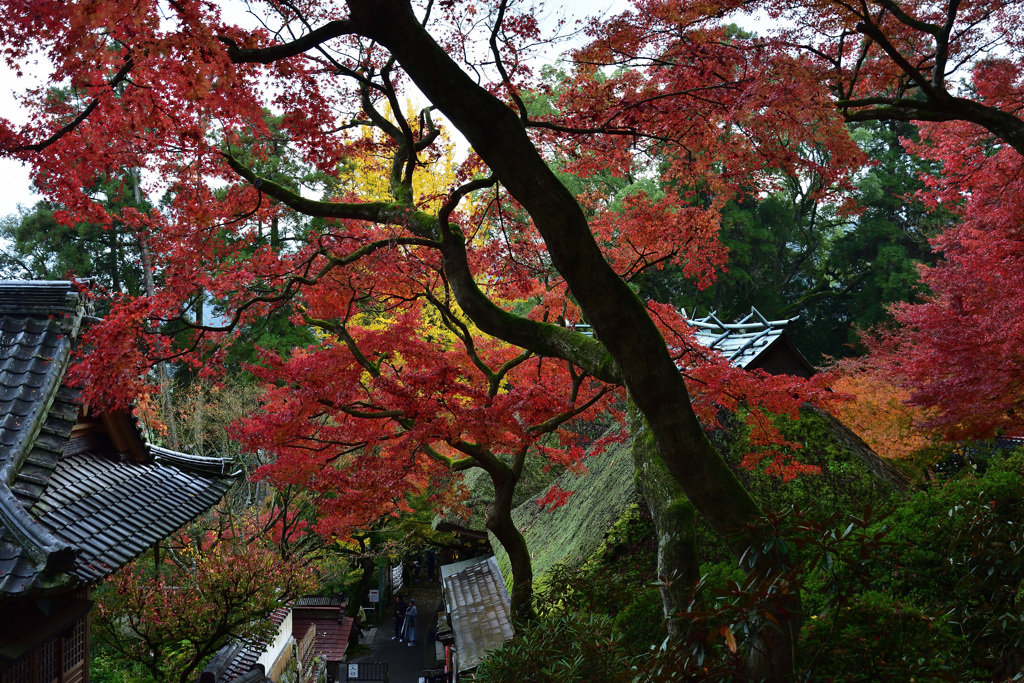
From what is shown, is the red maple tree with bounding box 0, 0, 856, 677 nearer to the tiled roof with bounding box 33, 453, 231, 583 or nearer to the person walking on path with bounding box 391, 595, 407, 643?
the tiled roof with bounding box 33, 453, 231, 583

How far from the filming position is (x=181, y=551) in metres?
13.1

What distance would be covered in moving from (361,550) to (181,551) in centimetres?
586

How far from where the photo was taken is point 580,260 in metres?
3.79

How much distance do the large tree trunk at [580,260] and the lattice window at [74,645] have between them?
447 centimetres

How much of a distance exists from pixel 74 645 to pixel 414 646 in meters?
15.0

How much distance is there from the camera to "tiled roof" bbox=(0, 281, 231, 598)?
11.7ft

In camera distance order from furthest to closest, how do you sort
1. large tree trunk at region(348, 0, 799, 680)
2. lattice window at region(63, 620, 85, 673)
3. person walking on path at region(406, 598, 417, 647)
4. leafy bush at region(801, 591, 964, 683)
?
person walking on path at region(406, 598, 417, 647) → lattice window at region(63, 620, 85, 673) → leafy bush at region(801, 591, 964, 683) → large tree trunk at region(348, 0, 799, 680)

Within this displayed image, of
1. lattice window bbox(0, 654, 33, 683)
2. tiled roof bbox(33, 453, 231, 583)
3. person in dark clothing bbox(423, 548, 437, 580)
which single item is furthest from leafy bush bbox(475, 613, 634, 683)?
person in dark clothing bbox(423, 548, 437, 580)

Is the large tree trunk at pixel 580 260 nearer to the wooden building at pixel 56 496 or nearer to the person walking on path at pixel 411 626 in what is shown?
the wooden building at pixel 56 496

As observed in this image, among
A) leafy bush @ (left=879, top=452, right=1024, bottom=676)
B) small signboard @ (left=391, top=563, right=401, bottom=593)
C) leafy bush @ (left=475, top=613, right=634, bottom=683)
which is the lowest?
leafy bush @ (left=879, top=452, right=1024, bottom=676)

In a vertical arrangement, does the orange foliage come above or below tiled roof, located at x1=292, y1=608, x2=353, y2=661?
below

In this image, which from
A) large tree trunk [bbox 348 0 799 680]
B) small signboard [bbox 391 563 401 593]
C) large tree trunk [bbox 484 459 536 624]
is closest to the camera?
large tree trunk [bbox 348 0 799 680]

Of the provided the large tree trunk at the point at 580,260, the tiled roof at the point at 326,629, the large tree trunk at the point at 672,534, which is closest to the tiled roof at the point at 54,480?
the large tree trunk at the point at 580,260

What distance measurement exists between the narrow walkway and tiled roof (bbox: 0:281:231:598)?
39.1 ft
